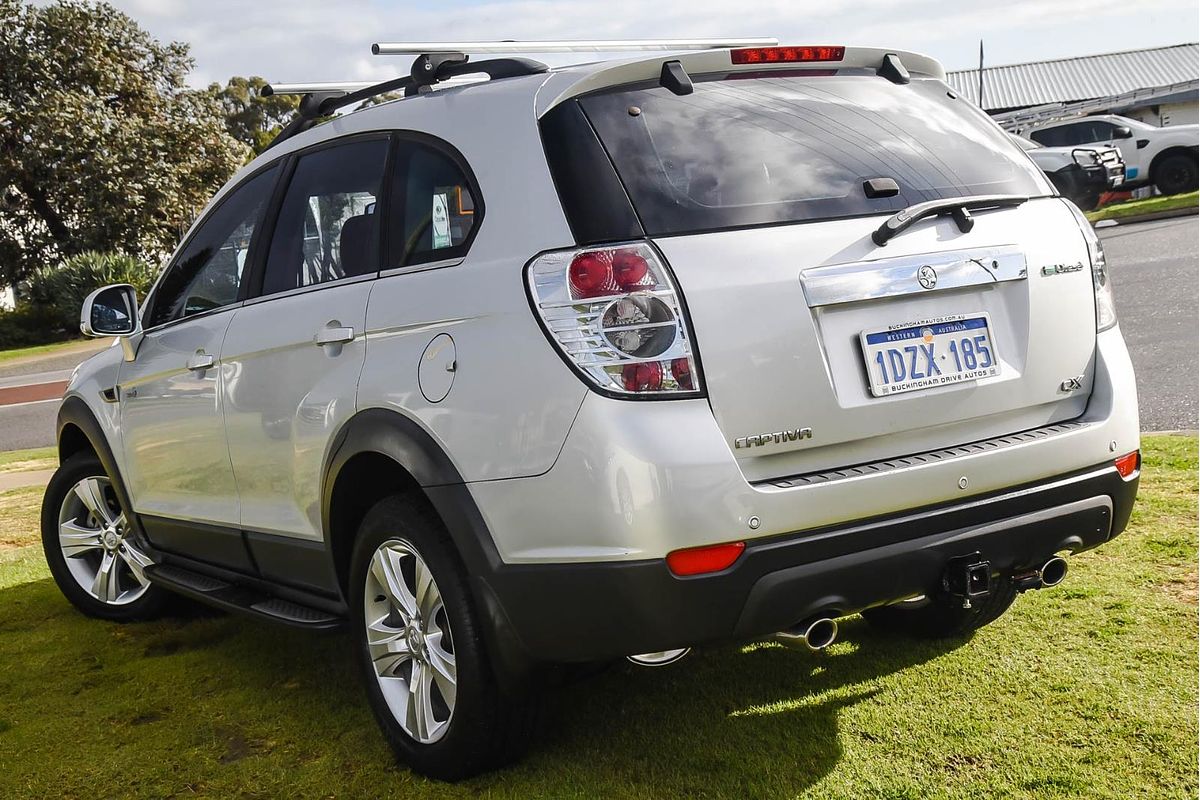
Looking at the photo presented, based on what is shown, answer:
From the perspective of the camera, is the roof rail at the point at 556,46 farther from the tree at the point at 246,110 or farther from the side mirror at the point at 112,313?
the tree at the point at 246,110

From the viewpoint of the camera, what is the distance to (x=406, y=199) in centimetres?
337

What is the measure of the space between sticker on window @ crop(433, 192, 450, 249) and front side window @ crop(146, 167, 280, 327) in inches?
44.0

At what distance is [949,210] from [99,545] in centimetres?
402

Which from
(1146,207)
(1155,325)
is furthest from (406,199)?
(1146,207)

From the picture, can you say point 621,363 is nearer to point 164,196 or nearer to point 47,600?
point 47,600

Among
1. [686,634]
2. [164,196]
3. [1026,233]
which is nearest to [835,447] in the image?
[686,634]

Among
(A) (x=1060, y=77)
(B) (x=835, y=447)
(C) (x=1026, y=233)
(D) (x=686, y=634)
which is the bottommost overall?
(A) (x=1060, y=77)

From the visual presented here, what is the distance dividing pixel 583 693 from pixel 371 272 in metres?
1.52

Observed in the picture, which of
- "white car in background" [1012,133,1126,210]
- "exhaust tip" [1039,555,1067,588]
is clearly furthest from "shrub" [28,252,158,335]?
"exhaust tip" [1039,555,1067,588]

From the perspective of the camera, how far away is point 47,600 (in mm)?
5711

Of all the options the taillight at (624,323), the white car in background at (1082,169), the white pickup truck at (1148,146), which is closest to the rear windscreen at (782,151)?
the taillight at (624,323)

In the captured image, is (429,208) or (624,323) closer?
(624,323)

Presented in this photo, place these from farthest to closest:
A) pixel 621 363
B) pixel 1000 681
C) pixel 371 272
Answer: pixel 1000 681 < pixel 371 272 < pixel 621 363

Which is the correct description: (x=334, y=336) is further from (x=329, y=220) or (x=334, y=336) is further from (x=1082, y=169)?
(x=1082, y=169)
